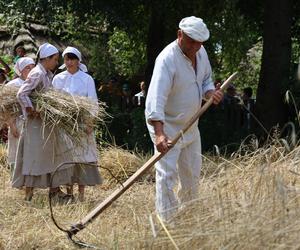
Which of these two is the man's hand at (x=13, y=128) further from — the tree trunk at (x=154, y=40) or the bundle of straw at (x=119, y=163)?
the tree trunk at (x=154, y=40)

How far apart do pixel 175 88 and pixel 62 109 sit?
2.03 m

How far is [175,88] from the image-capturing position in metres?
5.55

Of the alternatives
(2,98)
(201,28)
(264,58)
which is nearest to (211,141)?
(264,58)

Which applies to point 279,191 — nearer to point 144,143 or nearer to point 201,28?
point 201,28

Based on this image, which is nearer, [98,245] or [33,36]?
[98,245]

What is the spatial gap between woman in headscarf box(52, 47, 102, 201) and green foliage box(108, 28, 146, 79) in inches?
497

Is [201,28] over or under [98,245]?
over

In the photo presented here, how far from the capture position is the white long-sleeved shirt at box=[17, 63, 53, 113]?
731 cm

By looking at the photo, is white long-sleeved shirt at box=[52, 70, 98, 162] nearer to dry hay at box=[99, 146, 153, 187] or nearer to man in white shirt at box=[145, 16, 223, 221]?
dry hay at box=[99, 146, 153, 187]

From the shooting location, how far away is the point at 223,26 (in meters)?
17.8

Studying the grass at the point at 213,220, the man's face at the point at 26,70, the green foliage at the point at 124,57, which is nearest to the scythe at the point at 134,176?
the grass at the point at 213,220

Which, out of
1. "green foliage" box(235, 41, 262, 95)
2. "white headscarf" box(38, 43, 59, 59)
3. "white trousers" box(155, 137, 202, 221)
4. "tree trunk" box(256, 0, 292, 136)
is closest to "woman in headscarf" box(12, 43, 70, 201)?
"white headscarf" box(38, 43, 59, 59)

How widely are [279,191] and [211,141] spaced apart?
284 inches

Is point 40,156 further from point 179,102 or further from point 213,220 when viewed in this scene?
point 213,220
